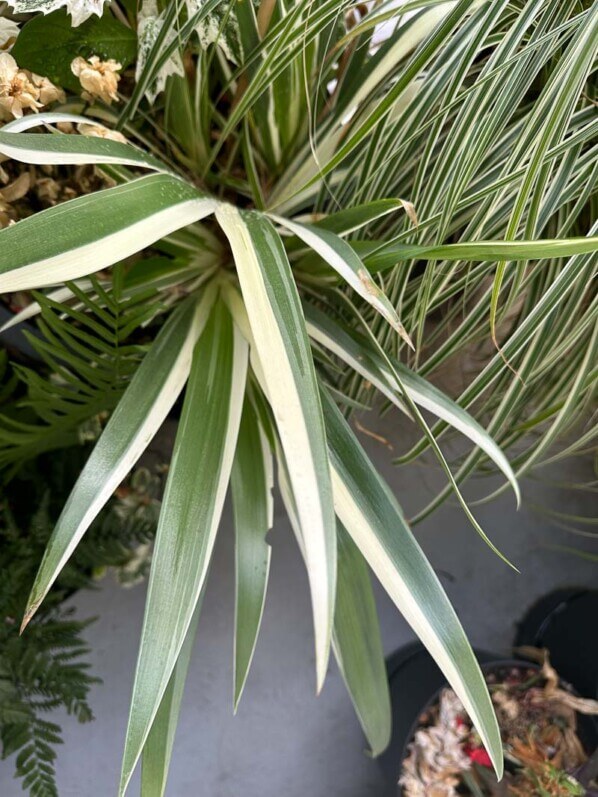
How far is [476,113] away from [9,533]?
570 millimetres

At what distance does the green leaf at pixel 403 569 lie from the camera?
17.1 inches

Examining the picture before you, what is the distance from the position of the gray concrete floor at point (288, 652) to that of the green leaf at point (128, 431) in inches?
16.0

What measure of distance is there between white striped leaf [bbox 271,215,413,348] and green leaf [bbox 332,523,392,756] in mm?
246

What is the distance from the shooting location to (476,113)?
0.47 m

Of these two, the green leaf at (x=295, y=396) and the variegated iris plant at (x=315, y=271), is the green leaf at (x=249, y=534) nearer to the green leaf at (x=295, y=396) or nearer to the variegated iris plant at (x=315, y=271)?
the variegated iris plant at (x=315, y=271)

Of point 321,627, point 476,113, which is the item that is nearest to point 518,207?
point 476,113

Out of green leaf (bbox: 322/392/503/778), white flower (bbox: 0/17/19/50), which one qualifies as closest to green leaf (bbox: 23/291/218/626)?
green leaf (bbox: 322/392/503/778)

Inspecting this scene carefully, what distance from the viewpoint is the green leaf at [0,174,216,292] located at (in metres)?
0.34

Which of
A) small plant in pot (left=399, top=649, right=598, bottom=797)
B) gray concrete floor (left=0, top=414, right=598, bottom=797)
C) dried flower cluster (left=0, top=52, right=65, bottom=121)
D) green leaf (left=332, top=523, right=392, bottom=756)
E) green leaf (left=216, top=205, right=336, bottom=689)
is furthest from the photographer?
gray concrete floor (left=0, top=414, right=598, bottom=797)

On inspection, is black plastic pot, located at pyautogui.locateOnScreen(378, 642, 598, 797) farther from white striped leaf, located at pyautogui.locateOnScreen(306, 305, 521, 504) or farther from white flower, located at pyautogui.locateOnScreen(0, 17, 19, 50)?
white flower, located at pyautogui.locateOnScreen(0, 17, 19, 50)

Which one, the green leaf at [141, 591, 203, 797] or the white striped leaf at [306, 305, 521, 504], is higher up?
the white striped leaf at [306, 305, 521, 504]

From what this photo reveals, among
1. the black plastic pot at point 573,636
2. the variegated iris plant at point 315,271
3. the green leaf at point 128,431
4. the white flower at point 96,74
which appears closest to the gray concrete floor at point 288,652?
the black plastic pot at point 573,636

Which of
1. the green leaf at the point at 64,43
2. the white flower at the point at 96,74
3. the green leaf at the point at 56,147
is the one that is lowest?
the green leaf at the point at 56,147

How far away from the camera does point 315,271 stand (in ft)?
1.87
